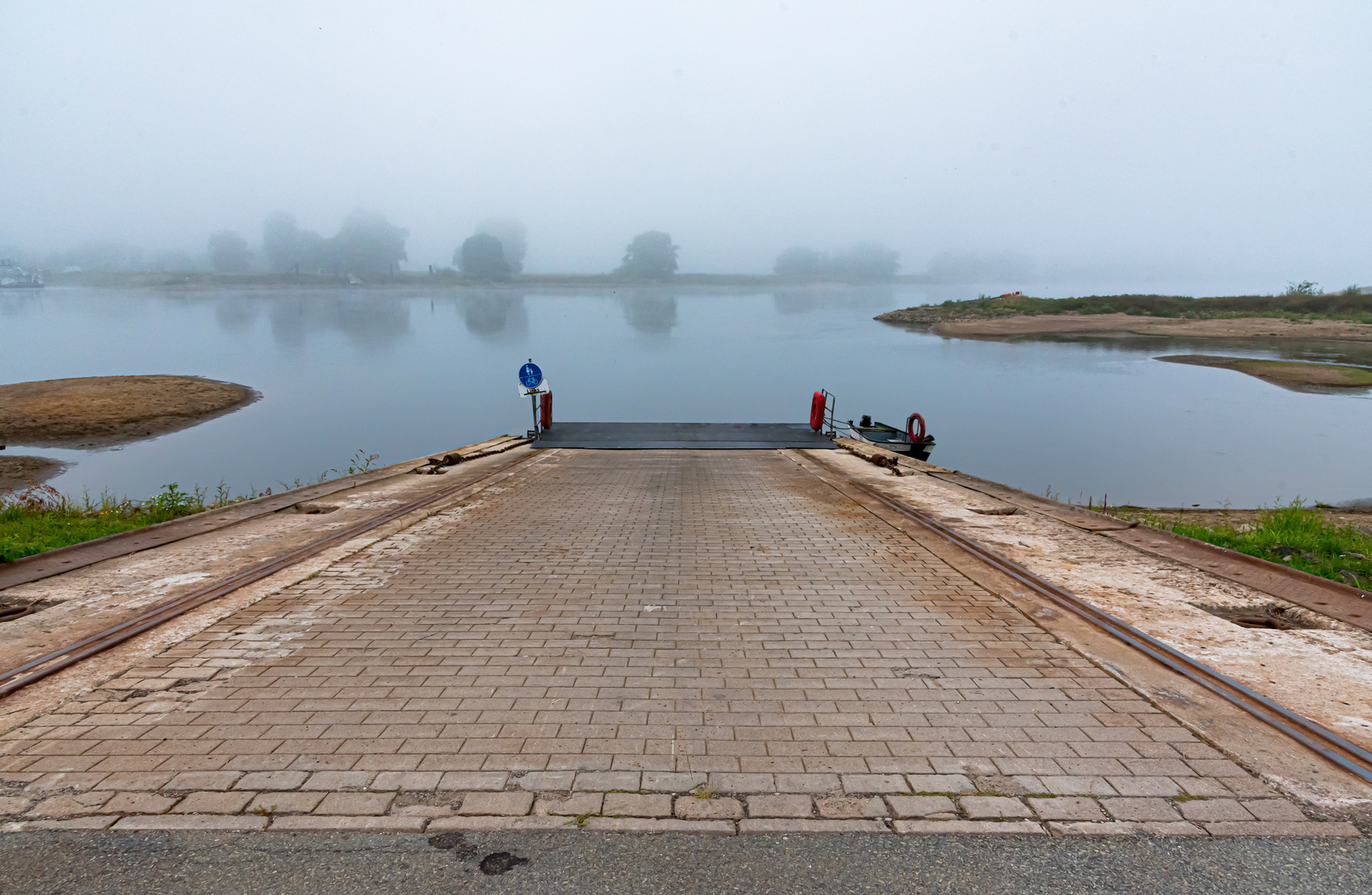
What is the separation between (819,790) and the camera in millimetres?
3152

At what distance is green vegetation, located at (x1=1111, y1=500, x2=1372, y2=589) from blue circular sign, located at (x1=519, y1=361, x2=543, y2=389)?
1377cm

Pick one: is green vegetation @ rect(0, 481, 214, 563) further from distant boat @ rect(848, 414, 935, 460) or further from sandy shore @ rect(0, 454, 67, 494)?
distant boat @ rect(848, 414, 935, 460)

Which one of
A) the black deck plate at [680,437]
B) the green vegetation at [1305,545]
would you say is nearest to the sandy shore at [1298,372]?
the black deck plate at [680,437]

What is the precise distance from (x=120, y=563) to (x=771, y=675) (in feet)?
20.6

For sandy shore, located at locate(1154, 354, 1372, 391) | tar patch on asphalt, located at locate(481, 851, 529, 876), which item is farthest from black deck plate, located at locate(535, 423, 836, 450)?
sandy shore, located at locate(1154, 354, 1372, 391)

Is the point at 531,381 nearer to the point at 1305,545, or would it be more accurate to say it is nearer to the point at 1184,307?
the point at 1305,545

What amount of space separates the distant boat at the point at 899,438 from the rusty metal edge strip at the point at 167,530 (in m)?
11.5

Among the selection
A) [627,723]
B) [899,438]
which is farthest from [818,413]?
[627,723]

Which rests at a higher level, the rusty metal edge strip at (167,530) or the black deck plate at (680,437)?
the rusty metal edge strip at (167,530)

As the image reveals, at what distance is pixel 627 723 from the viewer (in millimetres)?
3713

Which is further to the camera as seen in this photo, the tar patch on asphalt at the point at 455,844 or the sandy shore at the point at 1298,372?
the sandy shore at the point at 1298,372

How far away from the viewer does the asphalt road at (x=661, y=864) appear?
8.61 ft

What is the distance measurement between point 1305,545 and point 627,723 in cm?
765

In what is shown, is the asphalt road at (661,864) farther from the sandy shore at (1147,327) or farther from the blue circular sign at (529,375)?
the sandy shore at (1147,327)
